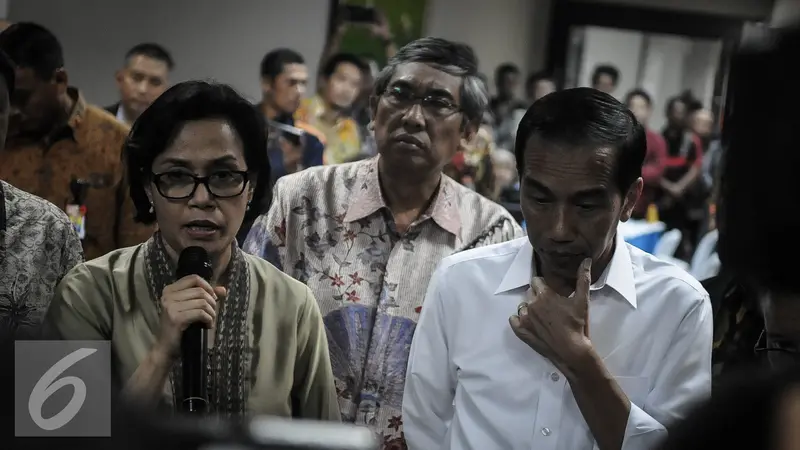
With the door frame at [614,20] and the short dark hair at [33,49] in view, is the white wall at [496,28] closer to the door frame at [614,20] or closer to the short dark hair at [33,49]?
the door frame at [614,20]

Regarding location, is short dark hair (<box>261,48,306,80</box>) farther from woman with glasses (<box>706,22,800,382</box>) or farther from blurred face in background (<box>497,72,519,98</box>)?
woman with glasses (<box>706,22,800,382</box>)

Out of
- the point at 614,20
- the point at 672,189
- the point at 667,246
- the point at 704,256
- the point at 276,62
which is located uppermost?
the point at 614,20

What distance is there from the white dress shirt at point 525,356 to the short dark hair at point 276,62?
264cm

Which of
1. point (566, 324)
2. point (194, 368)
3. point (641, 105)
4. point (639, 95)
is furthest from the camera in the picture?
point (639, 95)

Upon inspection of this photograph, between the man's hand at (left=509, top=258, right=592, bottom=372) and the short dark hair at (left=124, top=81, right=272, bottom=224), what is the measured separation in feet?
1.61

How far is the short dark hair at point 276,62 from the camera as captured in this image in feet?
13.6

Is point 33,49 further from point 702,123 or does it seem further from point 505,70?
point 702,123

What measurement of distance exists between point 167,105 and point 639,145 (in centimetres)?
74

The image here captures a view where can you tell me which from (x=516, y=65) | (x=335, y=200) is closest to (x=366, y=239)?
(x=335, y=200)

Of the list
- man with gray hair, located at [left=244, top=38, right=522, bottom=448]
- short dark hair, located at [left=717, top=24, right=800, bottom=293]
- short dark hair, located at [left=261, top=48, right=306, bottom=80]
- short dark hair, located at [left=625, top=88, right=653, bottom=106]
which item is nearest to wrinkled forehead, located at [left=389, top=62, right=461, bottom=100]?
man with gray hair, located at [left=244, top=38, right=522, bottom=448]

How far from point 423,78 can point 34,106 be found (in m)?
0.83

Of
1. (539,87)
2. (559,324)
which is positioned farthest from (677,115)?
(559,324)

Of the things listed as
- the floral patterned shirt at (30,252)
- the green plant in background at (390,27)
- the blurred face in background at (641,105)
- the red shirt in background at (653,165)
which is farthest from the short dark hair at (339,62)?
the floral patterned shirt at (30,252)

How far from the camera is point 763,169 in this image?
92 cm
